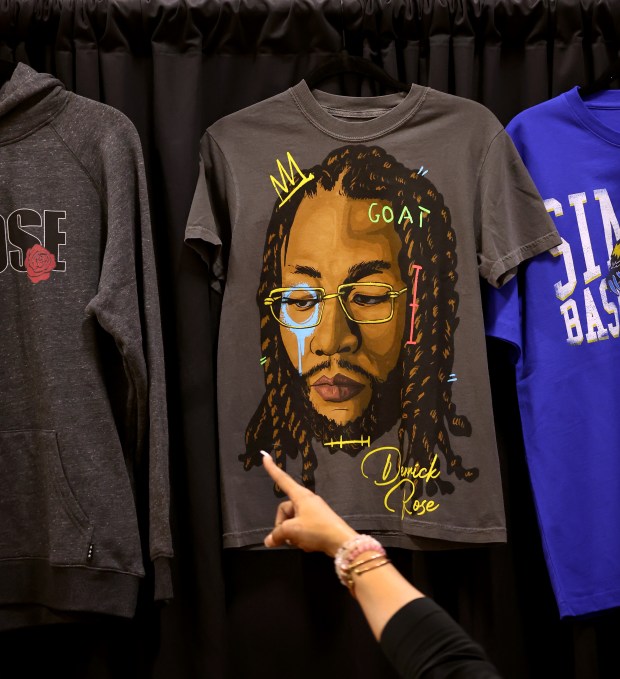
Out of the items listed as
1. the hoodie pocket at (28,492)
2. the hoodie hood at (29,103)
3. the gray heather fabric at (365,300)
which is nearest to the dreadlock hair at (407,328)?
the gray heather fabric at (365,300)

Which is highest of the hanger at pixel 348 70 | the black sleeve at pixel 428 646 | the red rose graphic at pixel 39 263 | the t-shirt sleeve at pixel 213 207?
the hanger at pixel 348 70

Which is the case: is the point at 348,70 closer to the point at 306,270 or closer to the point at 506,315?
the point at 306,270

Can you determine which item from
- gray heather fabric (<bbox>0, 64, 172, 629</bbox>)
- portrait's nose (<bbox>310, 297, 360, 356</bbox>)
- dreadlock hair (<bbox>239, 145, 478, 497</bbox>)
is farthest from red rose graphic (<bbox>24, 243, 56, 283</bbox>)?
portrait's nose (<bbox>310, 297, 360, 356</bbox>)

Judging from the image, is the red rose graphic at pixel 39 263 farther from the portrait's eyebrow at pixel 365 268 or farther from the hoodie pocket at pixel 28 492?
the portrait's eyebrow at pixel 365 268

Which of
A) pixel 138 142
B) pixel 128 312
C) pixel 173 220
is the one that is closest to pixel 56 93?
pixel 138 142

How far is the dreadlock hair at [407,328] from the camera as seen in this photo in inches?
65.7

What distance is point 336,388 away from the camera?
1.70 m

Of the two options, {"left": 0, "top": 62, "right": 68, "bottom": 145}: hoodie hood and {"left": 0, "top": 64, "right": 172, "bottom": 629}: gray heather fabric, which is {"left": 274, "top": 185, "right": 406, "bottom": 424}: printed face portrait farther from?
{"left": 0, "top": 62, "right": 68, "bottom": 145}: hoodie hood

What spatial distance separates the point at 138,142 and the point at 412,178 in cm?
55

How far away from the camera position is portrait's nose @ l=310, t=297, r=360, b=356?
5.61 feet

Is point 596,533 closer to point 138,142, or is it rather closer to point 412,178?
point 412,178

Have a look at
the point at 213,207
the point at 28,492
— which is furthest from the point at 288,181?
the point at 28,492

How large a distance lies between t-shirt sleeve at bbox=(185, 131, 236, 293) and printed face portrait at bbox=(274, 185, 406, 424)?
13cm

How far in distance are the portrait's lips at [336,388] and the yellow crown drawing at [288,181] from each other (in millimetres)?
363
